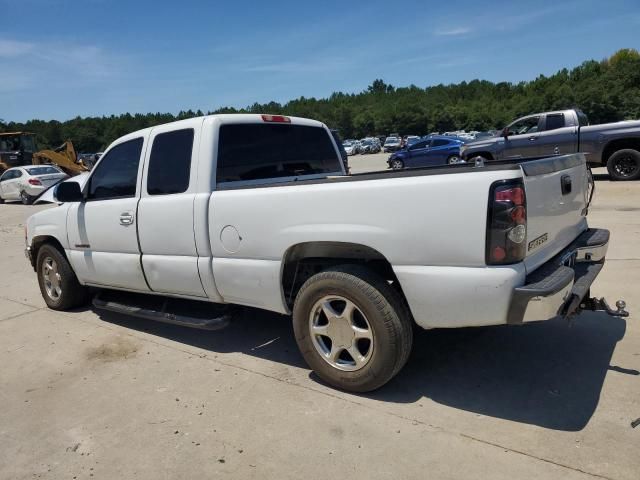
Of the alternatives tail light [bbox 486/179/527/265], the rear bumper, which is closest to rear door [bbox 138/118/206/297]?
tail light [bbox 486/179/527/265]

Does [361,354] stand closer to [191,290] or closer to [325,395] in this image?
[325,395]

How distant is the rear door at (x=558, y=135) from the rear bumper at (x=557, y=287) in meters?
10.5

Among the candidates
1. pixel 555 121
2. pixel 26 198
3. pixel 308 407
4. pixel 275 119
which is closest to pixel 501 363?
pixel 308 407

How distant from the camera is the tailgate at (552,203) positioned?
9.56ft

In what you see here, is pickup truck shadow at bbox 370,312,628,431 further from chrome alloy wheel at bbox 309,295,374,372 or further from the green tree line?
the green tree line

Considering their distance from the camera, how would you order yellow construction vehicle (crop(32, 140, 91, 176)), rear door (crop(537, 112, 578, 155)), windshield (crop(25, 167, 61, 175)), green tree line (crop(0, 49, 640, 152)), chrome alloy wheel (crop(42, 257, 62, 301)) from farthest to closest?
green tree line (crop(0, 49, 640, 152)) → yellow construction vehicle (crop(32, 140, 91, 176)) → windshield (crop(25, 167, 61, 175)) → rear door (crop(537, 112, 578, 155)) → chrome alloy wheel (crop(42, 257, 62, 301))

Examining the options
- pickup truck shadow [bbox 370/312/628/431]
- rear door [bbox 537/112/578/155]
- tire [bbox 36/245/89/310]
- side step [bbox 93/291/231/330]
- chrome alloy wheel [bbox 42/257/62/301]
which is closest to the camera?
pickup truck shadow [bbox 370/312/628/431]

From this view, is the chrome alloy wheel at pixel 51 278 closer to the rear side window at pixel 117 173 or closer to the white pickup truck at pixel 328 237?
the white pickup truck at pixel 328 237

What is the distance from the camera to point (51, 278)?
5.84 metres

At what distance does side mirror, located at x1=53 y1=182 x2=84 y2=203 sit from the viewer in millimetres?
4926

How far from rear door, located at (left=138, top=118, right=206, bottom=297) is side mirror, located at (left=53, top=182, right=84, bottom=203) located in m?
0.95

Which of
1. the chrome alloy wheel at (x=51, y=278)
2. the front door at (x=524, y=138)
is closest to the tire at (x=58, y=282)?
the chrome alloy wheel at (x=51, y=278)

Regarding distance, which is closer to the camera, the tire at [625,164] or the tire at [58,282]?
the tire at [58,282]

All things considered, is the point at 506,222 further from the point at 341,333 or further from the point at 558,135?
the point at 558,135
